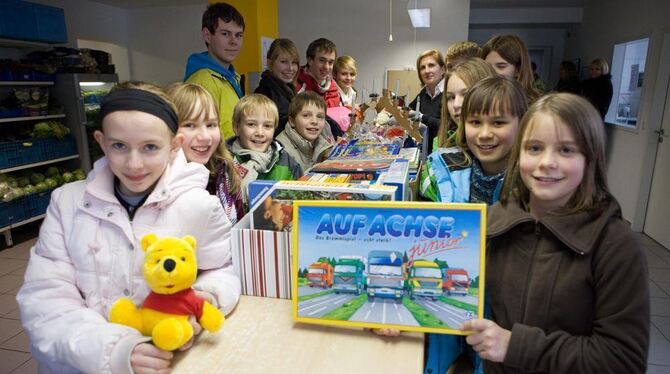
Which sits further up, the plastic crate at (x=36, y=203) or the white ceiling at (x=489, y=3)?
the white ceiling at (x=489, y=3)

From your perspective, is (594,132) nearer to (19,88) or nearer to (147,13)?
(19,88)

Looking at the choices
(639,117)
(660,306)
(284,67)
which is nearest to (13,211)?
(284,67)

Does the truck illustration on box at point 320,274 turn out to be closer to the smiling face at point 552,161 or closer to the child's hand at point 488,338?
the child's hand at point 488,338

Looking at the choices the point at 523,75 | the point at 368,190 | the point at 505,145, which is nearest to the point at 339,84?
the point at 523,75

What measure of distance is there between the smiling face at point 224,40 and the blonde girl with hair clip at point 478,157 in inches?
67.1

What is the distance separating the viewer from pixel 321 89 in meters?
3.74

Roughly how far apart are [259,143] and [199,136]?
0.45 metres

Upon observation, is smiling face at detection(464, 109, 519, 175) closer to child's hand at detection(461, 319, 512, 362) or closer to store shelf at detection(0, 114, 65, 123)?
child's hand at detection(461, 319, 512, 362)

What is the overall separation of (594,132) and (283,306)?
973 mm

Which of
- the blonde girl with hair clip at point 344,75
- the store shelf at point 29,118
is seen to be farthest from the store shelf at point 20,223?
the blonde girl with hair clip at point 344,75

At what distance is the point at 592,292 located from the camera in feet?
3.44

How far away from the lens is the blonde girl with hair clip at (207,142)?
168cm

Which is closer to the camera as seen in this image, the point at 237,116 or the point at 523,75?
the point at 237,116

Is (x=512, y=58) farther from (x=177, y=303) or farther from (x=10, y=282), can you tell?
(x=10, y=282)
